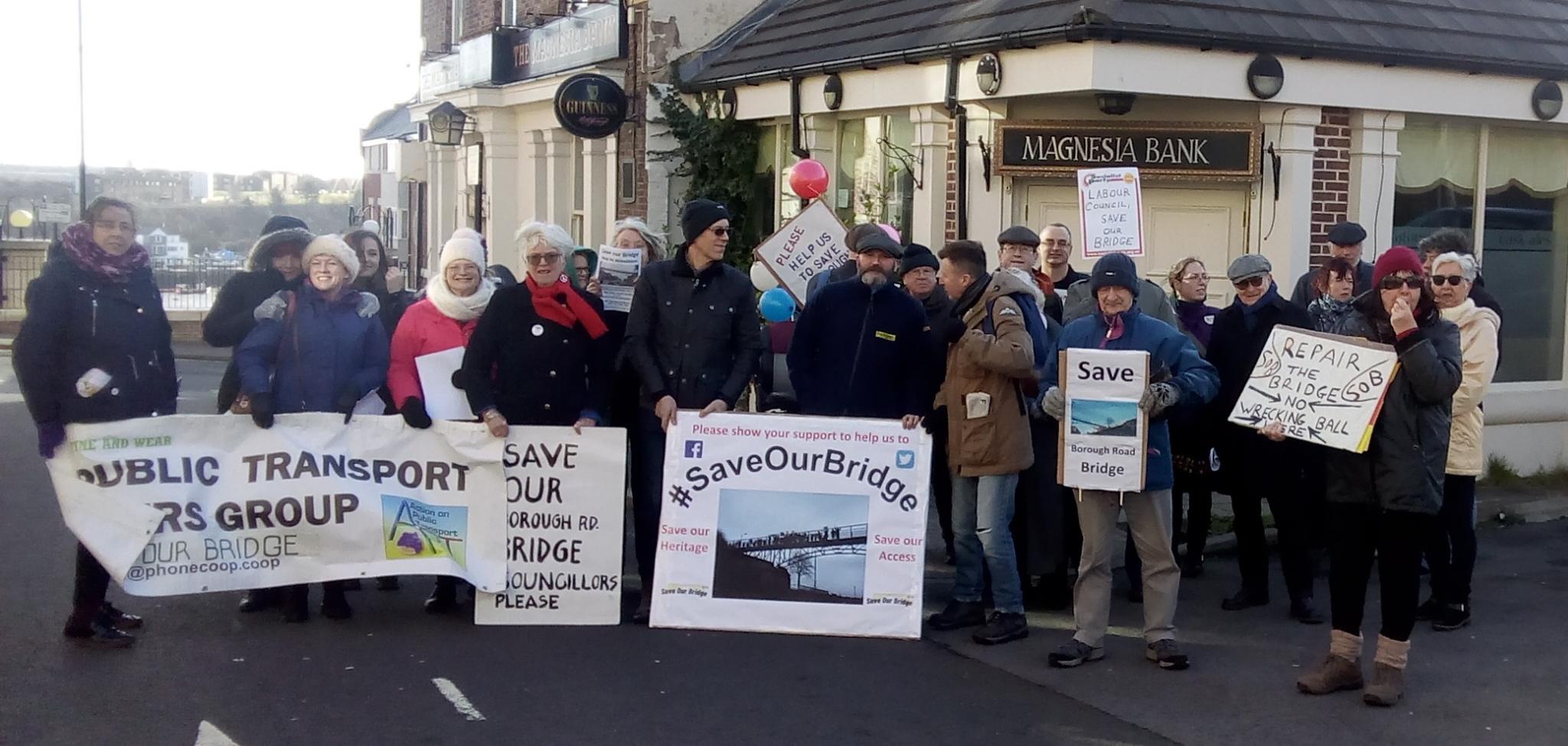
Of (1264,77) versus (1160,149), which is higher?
(1264,77)

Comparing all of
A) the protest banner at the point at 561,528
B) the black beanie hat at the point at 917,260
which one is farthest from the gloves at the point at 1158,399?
the protest banner at the point at 561,528

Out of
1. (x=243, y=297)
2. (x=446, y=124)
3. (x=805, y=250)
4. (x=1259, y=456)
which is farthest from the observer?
(x=446, y=124)

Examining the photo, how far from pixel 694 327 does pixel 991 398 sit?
139 cm

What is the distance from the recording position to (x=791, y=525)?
679 cm

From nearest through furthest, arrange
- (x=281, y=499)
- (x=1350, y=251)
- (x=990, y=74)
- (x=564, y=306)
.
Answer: (x=281, y=499) → (x=564, y=306) → (x=1350, y=251) → (x=990, y=74)

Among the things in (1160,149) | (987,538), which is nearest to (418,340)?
(987,538)

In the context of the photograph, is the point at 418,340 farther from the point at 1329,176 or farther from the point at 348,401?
the point at 1329,176

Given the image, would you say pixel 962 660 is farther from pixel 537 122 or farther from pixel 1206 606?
pixel 537 122

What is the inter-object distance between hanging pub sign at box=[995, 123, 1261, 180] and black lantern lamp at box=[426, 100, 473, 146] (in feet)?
36.9

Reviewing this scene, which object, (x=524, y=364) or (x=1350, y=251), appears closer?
(x=524, y=364)

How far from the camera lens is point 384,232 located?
3719 cm

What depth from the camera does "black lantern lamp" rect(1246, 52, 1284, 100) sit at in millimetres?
9961

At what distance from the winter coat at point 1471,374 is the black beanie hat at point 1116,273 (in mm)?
1802

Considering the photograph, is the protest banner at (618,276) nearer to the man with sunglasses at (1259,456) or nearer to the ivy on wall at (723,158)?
the man with sunglasses at (1259,456)
